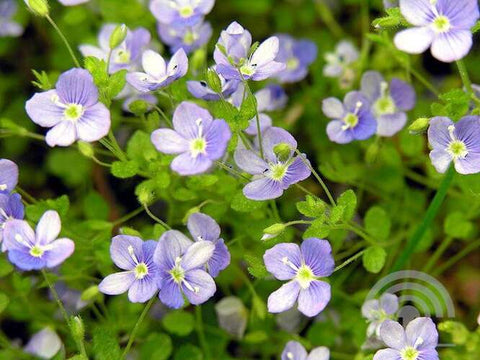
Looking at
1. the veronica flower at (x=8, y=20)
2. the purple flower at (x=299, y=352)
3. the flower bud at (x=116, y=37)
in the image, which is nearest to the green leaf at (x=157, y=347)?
the purple flower at (x=299, y=352)

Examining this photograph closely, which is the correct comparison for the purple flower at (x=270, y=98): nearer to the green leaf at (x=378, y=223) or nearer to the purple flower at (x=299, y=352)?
the green leaf at (x=378, y=223)

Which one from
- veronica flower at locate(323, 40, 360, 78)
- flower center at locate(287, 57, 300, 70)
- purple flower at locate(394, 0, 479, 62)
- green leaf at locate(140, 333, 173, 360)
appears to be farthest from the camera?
flower center at locate(287, 57, 300, 70)

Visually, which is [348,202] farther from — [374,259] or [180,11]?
[180,11]

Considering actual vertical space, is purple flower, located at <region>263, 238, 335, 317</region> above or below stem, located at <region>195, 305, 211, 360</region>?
above

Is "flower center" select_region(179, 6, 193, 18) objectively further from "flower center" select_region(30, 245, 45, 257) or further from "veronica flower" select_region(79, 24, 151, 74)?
"flower center" select_region(30, 245, 45, 257)

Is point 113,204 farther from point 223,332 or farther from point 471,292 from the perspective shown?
point 471,292

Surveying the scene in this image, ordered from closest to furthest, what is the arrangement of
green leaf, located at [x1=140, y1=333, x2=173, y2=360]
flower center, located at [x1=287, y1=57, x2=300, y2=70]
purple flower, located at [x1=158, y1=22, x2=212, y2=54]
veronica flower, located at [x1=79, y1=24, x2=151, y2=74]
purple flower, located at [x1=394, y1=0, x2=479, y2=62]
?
purple flower, located at [x1=394, y1=0, x2=479, y2=62]
green leaf, located at [x1=140, y1=333, x2=173, y2=360]
veronica flower, located at [x1=79, y1=24, x2=151, y2=74]
purple flower, located at [x1=158, y1=22, x2=212, y2=54]
flower center, located at [x1=287, y1=57, x2=300, y2=70]

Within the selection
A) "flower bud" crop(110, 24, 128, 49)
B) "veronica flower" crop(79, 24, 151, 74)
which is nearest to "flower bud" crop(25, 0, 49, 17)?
"flower bud" crop(110, 24, 128, 49)
